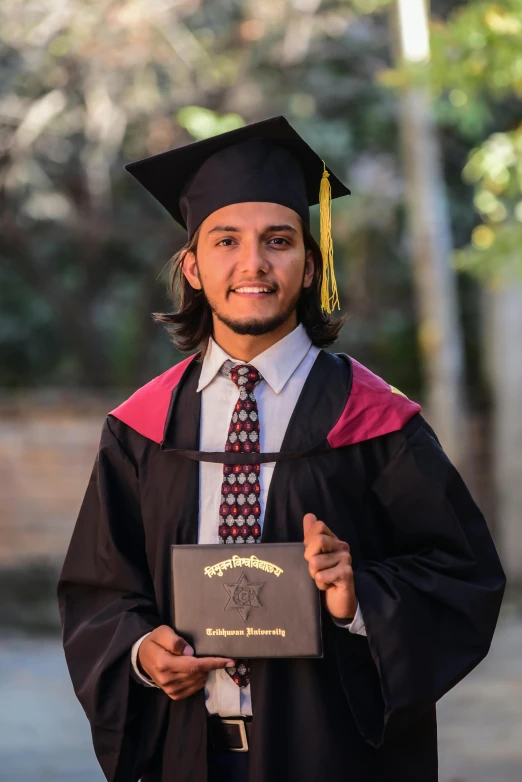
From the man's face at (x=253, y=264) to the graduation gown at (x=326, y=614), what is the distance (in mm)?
198

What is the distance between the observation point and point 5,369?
1378 cm

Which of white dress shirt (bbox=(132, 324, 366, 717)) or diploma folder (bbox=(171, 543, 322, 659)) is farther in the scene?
white dress shirt (bbox=(132, 324, 366, 717))

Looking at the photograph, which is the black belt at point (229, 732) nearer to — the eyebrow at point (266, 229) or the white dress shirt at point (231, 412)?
the white dress shirt at point (231, 412)

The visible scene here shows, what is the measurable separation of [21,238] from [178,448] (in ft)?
29.9

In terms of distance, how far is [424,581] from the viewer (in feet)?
9.00

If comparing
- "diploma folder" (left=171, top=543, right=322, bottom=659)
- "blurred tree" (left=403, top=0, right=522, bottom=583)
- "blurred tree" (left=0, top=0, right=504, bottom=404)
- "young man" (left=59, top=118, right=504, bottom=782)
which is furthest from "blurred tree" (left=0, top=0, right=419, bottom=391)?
"diploma folder" (left=171, top=543, right=322, bottom=659)

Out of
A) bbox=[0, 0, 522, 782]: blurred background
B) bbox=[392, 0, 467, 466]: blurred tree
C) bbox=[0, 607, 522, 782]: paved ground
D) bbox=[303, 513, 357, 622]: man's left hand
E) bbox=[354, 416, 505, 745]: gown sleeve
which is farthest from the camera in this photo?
bbox=[0, 0, 522, 782]: blurred background

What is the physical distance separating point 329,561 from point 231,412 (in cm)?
51

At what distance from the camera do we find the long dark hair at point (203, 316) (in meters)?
3.10

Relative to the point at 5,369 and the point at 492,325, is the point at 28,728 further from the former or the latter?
the point at 5,369

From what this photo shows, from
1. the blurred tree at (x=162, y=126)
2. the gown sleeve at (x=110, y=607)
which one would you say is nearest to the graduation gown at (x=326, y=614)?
the gown sleeve at (x=110, y=607)

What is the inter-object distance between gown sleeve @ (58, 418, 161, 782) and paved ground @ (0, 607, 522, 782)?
10.5ft

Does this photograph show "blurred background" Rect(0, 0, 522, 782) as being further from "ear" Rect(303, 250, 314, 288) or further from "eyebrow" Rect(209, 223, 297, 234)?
"eyebrow" Rect(209, 223, 297, 234)

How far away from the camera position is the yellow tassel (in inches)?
121
